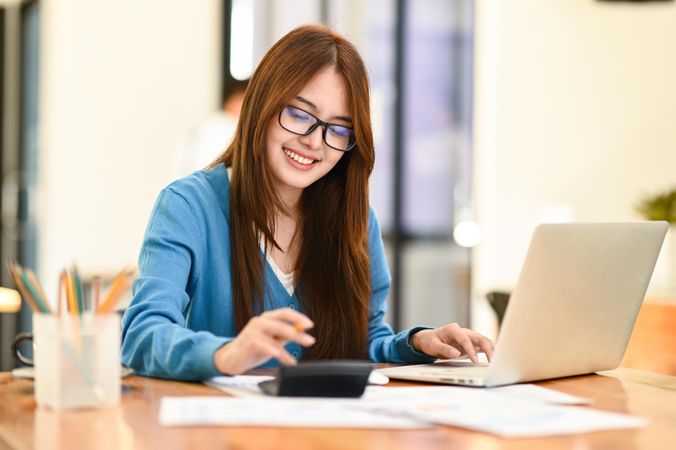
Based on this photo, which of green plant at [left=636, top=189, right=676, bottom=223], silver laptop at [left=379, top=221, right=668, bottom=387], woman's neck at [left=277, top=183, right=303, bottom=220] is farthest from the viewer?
green plant at [left=636, top=189, right=676, bottom=223]

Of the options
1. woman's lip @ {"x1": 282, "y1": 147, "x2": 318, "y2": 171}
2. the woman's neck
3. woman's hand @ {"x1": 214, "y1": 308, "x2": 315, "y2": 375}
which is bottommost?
woman's hand @ {"x1": 214, "y1": 308, "x2": 315, "y2": 375}

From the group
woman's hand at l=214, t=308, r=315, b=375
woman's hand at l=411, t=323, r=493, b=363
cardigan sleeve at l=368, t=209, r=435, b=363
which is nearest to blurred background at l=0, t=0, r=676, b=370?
cardigan sleeve at l=368, t=209, r=435, b=363

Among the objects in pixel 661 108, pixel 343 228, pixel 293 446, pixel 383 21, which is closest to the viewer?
pixel 293 446

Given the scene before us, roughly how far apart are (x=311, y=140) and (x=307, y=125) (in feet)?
0.09

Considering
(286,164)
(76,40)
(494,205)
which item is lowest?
(494,205)

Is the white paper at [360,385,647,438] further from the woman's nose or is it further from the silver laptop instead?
the woman's nose

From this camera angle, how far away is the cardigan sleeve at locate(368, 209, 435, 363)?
1.82m

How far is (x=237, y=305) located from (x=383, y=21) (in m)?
4.39

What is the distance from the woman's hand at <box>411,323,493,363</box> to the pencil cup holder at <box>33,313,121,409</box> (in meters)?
0.64

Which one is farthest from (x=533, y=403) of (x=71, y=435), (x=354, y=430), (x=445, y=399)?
(x=71, y=435)

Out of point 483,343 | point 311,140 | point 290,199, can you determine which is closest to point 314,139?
point 311,140

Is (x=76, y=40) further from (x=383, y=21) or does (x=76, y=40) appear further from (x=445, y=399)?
(x=445, y=399)

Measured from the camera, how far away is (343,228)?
1.98m

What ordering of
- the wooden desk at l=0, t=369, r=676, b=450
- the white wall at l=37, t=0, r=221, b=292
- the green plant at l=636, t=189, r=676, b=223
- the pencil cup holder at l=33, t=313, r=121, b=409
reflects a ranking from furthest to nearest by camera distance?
the white wall at l=37, t=0, r=221, b=292, the green plant at l=636, t=189, r=676, b=223, the pencil cup holder at l=33, t=313, r=121, b=409, the wooden desk at l=0, t=369, r=676, b=450
